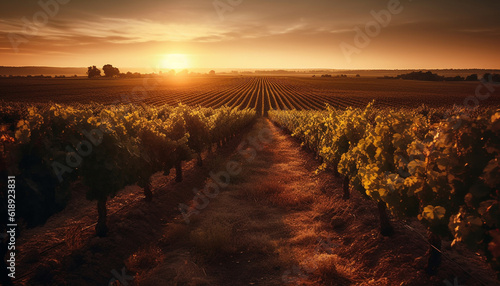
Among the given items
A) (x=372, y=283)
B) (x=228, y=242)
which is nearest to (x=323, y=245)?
(x=372, y=283)

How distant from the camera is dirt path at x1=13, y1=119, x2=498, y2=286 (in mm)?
6602

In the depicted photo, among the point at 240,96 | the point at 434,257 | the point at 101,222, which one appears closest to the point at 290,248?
the point at 434,257

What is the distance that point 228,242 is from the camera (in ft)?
27.3

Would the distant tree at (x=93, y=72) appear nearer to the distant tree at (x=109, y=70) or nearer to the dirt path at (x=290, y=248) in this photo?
the distant tree at (x=109, y=70)

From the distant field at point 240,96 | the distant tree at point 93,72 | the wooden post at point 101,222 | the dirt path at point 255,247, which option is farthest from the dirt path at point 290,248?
the distant tree at point 93,72

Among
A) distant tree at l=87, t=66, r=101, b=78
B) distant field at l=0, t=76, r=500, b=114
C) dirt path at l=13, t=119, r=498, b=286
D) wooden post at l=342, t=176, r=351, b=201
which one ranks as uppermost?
distant tree at l=87, t=66, r=101, b=78

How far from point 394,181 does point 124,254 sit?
313 inches

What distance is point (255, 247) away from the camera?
27.3 feet

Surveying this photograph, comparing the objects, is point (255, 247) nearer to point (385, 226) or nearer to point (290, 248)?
point (290, 248)

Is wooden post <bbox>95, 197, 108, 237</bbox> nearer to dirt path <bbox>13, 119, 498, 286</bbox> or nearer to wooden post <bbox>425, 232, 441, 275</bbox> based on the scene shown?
dirt path <bbox>13, 119, 498, 286</bbox>

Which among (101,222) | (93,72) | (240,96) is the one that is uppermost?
(93,72)

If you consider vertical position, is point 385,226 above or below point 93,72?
below

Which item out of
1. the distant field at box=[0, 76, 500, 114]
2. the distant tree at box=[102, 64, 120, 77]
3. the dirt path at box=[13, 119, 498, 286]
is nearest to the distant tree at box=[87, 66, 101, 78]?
the distant tree at box=[102, 64, 120, 77]

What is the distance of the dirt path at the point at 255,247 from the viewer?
21.7ft
